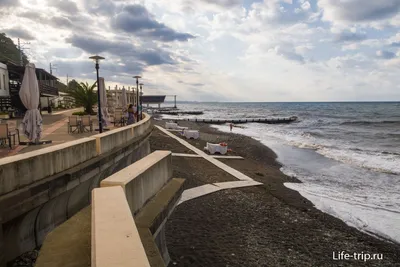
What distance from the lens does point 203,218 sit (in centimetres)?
852

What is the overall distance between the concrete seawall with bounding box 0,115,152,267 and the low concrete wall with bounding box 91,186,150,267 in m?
2.42

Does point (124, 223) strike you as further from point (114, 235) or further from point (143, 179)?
point (143, 179)

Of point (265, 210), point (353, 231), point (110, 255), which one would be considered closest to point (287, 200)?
point (265, 210)

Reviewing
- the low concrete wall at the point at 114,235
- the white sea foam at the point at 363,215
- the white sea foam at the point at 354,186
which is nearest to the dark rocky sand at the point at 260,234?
the white sea foam at the point at 363,215

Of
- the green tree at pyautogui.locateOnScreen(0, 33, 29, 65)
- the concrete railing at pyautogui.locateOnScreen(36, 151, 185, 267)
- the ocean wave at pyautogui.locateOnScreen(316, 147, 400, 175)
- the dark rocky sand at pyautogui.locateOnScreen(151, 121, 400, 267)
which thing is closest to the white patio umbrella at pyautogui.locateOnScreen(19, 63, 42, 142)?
the dark rocky sand at pyautogui.locateOnScreen(151, 121, 400, 267)

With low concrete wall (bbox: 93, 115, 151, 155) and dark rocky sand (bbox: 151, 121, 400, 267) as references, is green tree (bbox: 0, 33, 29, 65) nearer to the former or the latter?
low concrete wall (bbox: 93, 115, 151, 155)

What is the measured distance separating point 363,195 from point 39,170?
12519mm

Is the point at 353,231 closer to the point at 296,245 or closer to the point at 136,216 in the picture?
the point at 296,245

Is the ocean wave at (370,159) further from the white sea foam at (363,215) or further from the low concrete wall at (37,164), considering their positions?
the low concrete wall at (37,164)

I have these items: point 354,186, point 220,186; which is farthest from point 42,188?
point 354,186

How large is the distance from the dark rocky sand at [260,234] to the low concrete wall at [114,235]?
12.2ft

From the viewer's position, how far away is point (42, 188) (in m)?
5.38

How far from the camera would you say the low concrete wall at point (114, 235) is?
6.64ft

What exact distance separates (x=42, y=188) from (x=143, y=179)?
2.42 m
